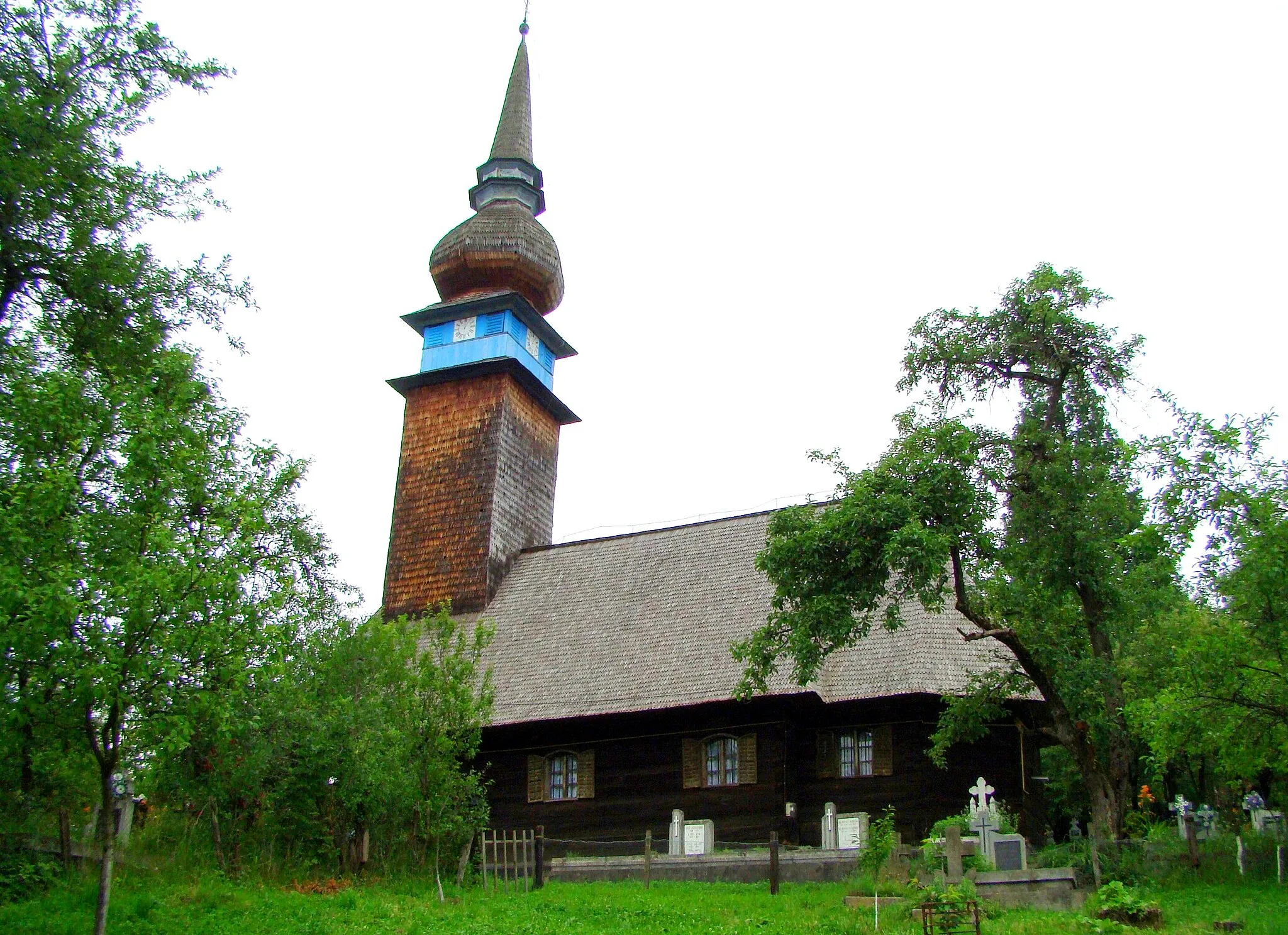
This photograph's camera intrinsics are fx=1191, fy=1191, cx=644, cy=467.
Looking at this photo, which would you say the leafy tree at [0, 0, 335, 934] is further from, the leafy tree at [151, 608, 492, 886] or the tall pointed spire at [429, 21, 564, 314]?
the tall pointed spire at [429, 21, 564, 314]

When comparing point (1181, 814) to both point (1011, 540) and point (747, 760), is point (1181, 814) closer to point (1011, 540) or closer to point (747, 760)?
point (1011, 540)

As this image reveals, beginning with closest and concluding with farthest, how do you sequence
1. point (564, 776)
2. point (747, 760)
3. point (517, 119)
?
point (747, 760) → point (564, 776) → point (517, 119)

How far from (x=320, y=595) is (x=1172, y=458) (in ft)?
38.7

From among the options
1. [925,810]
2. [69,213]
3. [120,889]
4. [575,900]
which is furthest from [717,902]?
[69,213]

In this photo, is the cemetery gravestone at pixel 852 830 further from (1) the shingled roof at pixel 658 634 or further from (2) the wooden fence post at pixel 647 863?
(2) the wooden fence post at pixel 647 863

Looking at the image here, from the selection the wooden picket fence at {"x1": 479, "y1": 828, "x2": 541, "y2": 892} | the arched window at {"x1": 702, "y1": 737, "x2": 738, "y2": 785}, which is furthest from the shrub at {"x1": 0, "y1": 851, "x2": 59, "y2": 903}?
the arched window at {"x1": 702, "y1": 737, "x2": 738, "y2": 785}

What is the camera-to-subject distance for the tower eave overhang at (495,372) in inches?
1104

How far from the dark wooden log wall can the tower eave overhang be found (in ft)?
32.0

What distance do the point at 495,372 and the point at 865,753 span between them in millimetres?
13427

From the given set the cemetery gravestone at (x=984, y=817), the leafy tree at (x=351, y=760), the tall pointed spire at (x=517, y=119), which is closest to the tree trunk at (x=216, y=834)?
the leafy tree at (x=351, y=760)

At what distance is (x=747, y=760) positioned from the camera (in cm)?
1938

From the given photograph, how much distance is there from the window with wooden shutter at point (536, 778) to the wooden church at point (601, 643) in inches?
1.2

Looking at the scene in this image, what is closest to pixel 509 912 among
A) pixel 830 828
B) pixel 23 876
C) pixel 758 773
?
pixel 23 876

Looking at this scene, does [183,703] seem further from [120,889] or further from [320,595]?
[320,595]
